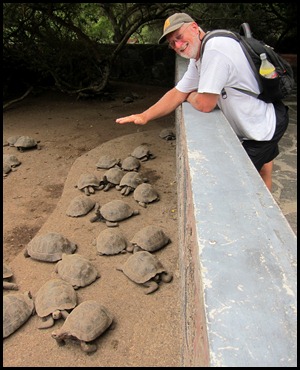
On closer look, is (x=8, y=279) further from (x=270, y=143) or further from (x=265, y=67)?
(x=265, y=67)

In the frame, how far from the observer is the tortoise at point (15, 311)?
106 inches

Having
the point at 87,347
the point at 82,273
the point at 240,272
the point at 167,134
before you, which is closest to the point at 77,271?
the point at 82,273

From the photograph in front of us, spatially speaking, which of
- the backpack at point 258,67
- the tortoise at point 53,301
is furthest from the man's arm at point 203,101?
the tortoise at point 53,301

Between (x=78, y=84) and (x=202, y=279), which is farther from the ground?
(x=202, y=279)

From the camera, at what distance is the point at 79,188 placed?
479 cm

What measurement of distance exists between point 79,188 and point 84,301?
2043 mm

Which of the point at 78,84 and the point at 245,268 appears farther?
the point at 78,84

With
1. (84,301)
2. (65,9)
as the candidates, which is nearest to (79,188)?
(84,301)

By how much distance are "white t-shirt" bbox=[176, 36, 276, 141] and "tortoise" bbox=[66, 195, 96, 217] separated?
2211 mm

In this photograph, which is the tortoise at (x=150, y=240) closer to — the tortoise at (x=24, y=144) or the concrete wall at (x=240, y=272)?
the concrete wall at (x=240, y=272)

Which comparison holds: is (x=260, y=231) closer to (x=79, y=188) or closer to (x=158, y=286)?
(x=158, y=286)

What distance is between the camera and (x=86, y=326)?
2539mm

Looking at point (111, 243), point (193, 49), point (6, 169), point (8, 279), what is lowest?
point (6, 169)

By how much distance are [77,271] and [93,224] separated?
1.00 metres
